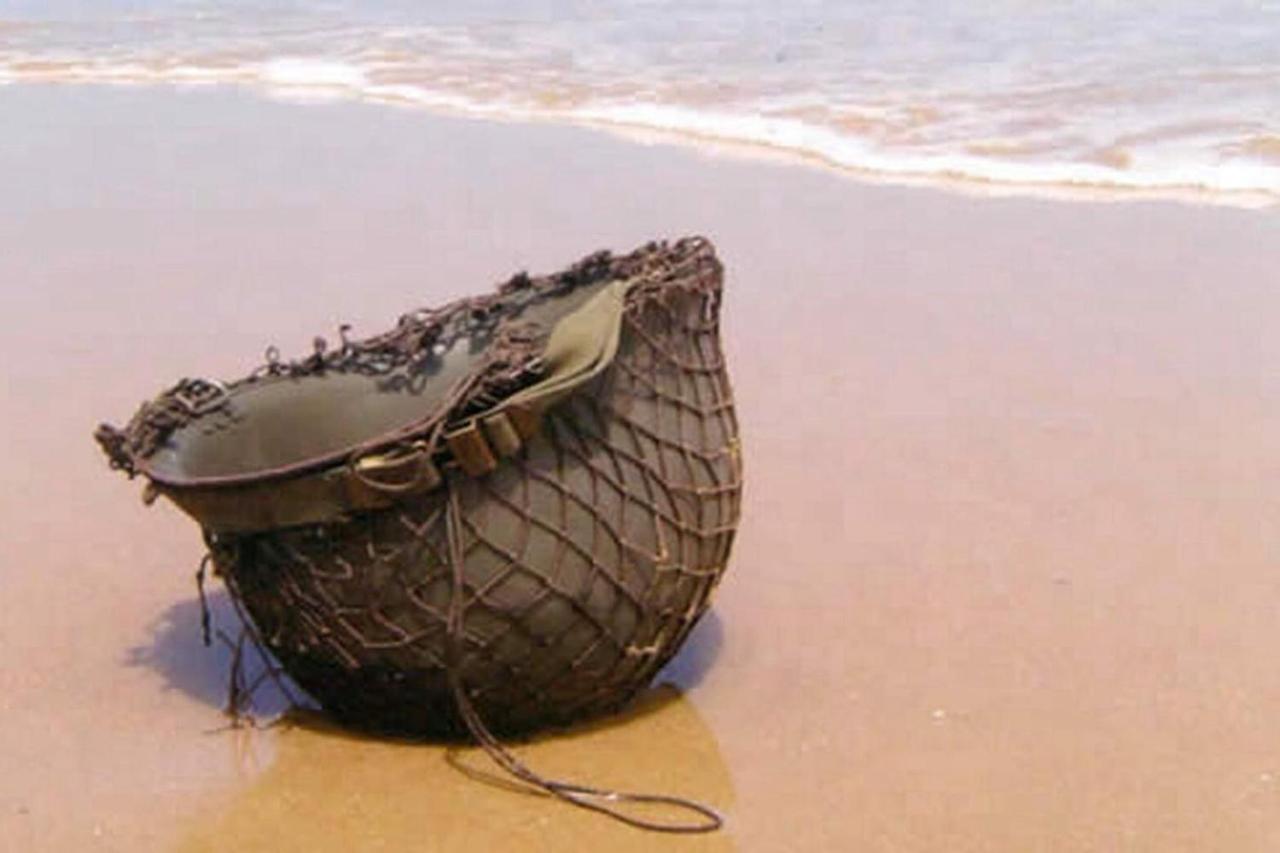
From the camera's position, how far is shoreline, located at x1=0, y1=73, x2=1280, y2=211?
301 inches

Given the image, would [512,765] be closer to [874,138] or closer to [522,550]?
[522,550]

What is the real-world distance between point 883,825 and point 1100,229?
4236 mm

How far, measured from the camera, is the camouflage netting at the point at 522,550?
3180 mm

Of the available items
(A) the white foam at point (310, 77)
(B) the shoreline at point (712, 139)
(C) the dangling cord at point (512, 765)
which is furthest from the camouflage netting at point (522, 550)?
(A) the white foam at point (310, 77)

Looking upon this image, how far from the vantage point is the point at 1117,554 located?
13.5 ft

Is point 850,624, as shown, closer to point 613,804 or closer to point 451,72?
point 613,804

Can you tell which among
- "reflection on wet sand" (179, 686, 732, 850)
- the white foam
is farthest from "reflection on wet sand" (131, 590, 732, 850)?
the white foam

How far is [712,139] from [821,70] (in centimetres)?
216

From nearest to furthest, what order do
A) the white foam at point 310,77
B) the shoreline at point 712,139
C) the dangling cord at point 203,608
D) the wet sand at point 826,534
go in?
the wet sand at point 826,534
the dangling cord at point 203,608
the shoreline at point 712,139
the white foam at point 310,77

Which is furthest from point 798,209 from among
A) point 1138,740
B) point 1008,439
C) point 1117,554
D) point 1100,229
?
point 1138,740

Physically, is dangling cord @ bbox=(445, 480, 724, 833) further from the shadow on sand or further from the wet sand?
the shadow on sand

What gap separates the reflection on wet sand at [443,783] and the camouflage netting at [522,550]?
0.18ft

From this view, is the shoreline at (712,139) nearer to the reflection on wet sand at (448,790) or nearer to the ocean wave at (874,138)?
the ocean wave at (874,138)

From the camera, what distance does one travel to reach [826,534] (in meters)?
4.27
